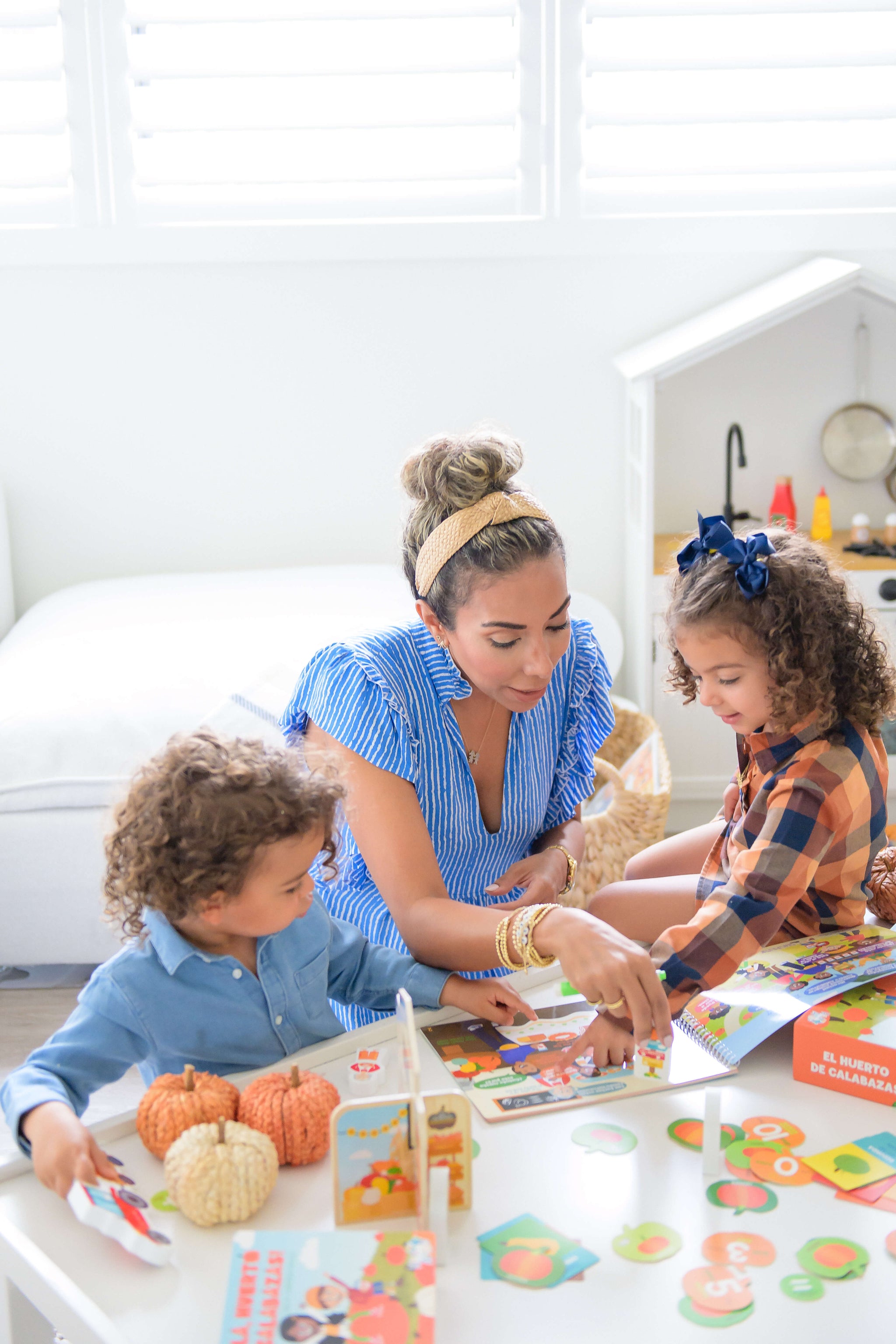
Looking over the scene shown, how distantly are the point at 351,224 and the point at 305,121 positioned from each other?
0.87 feet

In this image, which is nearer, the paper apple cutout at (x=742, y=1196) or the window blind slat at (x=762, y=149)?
the paper apple cutout at (x=742, y=1196)

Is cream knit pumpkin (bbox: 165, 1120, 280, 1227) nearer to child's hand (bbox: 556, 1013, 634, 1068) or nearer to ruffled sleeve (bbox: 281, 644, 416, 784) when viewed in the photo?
child's hand (bbox: 556, 1013, 634, 1068)

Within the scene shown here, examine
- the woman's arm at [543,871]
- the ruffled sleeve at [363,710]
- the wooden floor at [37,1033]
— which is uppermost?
the ruffled sleeve at [363,710]

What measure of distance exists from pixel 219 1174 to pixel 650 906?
880 millimetres

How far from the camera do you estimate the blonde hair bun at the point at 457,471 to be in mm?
1306

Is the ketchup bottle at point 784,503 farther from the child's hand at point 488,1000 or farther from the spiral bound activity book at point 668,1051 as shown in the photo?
the child's hand at point 488,1000

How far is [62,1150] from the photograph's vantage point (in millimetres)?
821

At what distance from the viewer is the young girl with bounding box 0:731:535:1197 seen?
3.13 feet

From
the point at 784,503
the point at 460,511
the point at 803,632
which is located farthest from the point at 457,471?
the point at 784,503

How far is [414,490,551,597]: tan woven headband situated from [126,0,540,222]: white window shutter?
1.99m

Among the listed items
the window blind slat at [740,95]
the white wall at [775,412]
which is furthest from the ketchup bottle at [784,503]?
the window blind slat at [740,95]

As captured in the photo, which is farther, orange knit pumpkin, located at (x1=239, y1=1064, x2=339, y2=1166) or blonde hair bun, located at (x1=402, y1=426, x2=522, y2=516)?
blonde hair bun, located at (x1=402, y1=426, x2=522, y2=516)

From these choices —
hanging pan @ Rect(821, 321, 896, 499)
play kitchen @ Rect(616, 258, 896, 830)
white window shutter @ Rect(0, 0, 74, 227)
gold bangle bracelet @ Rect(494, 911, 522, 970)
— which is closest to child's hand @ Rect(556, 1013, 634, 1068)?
gold bangle bracelet @ Rect(494, 911, 522, 970)

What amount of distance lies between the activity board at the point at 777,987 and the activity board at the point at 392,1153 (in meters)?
0.28
